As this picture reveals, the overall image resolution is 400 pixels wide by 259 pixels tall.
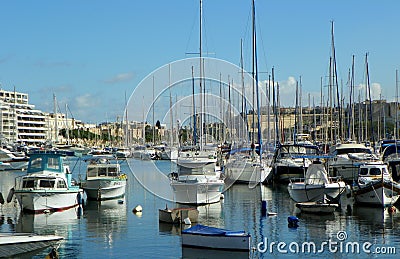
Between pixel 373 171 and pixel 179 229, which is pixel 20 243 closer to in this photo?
pixel 179 229

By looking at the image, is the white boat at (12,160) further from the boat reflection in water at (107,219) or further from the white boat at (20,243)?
the white boat at (20,243)

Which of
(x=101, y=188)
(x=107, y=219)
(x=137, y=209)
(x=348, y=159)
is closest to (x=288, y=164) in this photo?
(x=348, y=159)

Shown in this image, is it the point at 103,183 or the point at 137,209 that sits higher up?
the point at 103,183

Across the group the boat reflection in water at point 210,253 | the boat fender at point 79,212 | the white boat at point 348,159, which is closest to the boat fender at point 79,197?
the boat fender at point 79,212

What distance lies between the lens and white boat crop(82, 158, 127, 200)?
54750 millimetres

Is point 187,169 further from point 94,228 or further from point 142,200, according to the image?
point 94,228

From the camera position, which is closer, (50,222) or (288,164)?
(50,222)

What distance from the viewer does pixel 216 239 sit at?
30547 millimetres

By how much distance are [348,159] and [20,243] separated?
138 ft

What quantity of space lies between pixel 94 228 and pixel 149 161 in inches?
3731

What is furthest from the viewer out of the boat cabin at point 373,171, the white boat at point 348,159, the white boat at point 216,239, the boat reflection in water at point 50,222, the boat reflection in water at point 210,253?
the white boat at point 348,159

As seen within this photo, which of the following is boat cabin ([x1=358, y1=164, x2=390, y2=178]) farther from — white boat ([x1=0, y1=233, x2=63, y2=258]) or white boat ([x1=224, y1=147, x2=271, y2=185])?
white boat ([x1=0, y1=233, x2=63, y2=258])

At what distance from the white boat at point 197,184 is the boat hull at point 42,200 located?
8.08 metres

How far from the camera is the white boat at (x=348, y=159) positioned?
208 feet
